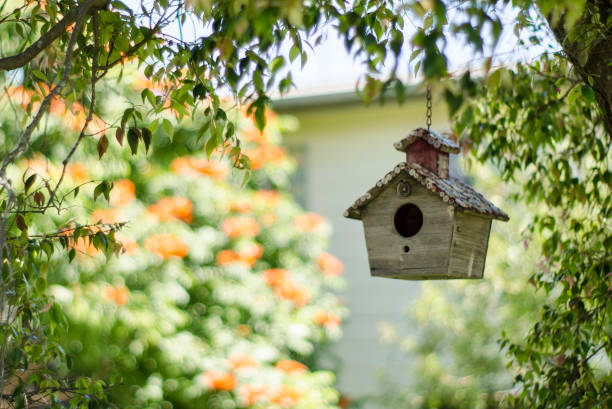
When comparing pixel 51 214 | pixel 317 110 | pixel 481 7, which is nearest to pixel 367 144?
pixel 317 110

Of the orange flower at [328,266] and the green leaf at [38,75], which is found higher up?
the green leaf at [38,75]

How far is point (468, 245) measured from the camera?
2.97m

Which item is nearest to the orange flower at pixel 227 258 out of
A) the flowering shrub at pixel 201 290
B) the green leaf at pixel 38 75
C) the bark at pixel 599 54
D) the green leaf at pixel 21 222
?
the flowering shrub at pixel 201 290

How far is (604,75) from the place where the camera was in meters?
2.87

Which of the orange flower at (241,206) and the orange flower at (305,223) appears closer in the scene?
the orange flower at (241,206)

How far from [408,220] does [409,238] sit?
18 cm

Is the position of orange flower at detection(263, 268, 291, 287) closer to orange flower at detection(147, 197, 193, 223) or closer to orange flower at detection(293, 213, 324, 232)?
orange flower at detection(293, 213, 324, 232)

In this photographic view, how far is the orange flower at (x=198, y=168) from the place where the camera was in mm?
6934

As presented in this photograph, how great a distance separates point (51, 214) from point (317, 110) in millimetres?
4620

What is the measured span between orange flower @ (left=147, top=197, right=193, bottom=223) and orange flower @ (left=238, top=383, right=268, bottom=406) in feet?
5.24

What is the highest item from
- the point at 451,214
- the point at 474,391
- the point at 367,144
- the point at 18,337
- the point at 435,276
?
the point at 367,144

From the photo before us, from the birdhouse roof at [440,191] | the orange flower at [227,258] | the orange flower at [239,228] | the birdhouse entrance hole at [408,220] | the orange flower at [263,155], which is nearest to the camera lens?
the birdhouse roof at [440,191]

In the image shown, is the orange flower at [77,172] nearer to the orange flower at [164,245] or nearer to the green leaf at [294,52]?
the orange flower at [164,245]

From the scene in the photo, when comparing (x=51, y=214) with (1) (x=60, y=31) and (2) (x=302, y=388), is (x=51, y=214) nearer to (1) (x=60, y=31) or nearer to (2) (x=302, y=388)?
(2) (x=302, y=388)
